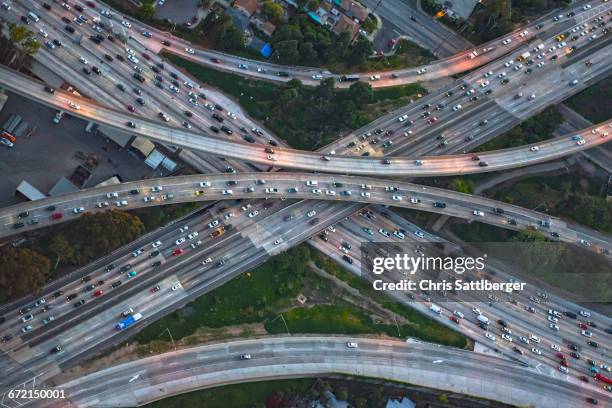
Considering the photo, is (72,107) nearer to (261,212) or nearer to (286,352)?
(261,212)

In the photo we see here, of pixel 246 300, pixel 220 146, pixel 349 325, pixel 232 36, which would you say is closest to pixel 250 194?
pixel 220 146

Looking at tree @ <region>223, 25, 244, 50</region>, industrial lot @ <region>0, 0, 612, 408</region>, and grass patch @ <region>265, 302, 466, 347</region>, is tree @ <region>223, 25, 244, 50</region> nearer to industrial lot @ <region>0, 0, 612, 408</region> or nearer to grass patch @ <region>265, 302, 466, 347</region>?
industrial lot @ <region>0, 0, 612, 408</region>

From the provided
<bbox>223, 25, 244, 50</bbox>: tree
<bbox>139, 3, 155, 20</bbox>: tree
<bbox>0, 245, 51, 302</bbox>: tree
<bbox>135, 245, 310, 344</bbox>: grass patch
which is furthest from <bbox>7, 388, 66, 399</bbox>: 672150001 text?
<bbox>223, 25, 244, 50</bbox>: tree

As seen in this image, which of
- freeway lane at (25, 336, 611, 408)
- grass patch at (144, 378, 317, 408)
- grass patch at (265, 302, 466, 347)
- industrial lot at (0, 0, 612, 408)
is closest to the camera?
freeway lane at (25, 336, 611, 408)

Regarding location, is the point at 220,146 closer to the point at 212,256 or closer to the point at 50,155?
the point at 212,256

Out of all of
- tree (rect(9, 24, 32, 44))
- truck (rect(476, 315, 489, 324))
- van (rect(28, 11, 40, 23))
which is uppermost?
van (rect(28, 11, 40, 23))

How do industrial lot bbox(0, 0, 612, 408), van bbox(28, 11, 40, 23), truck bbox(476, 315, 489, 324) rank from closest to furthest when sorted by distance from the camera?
industrial lot bbox(0, 0, 612, 408), van bbox(28, 11, 40, 23), truck bbox(476, 315, 489, 324)
